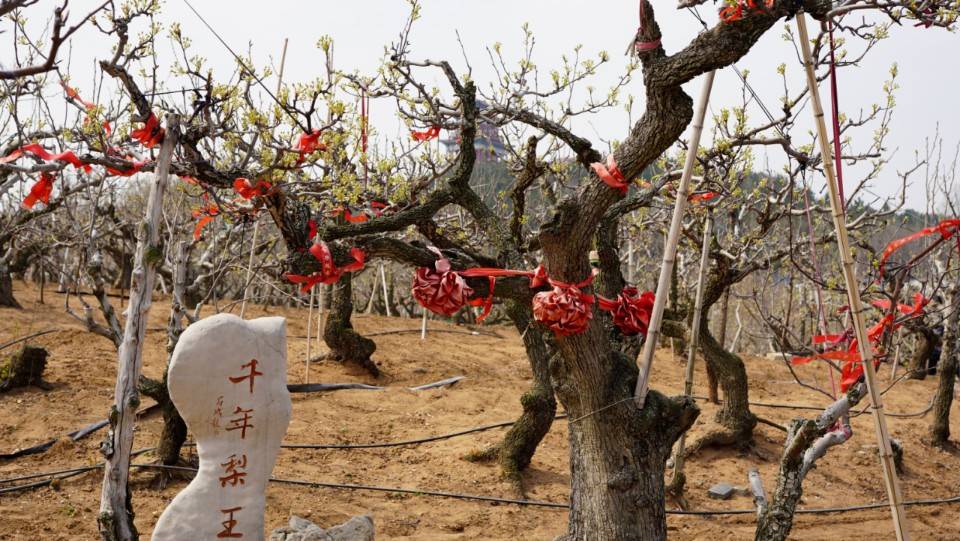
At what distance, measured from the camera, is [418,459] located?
20.9 ft

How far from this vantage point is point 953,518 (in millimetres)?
5992

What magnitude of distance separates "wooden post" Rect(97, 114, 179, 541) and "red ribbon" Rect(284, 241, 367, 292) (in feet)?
2.19

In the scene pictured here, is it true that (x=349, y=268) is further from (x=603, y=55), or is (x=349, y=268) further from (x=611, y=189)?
(x=603, y=55)

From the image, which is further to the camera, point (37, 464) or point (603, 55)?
point (603, 55)

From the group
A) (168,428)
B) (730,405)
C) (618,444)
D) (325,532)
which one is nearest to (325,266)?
(325,532)

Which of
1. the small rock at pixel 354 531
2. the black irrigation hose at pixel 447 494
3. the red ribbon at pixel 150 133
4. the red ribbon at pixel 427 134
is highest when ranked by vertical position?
the red ribbon at pixel 427 134

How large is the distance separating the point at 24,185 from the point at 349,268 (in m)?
7.69

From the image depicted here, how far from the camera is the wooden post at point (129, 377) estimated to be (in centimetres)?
361

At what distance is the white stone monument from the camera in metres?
3.32

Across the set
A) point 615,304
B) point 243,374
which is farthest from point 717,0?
point 243,374

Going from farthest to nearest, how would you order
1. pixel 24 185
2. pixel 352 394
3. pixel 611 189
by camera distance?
pixel 24 185 < pixel 352 394 < pixel 611 189

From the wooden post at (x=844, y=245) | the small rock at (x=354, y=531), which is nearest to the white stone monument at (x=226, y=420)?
the small rock at (x=354, y=531)

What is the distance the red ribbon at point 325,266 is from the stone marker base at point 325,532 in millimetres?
1329

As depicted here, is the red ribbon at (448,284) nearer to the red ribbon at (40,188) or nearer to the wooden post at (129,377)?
the wooden post at (129,377)
